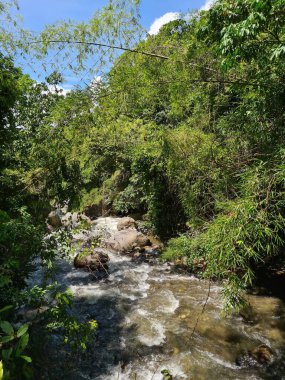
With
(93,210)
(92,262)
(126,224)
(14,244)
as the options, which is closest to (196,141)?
(92,262)

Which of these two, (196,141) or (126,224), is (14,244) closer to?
(196,141)

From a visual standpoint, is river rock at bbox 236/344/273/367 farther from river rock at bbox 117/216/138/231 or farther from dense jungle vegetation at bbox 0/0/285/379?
river rock at bbox 117/216/138/231

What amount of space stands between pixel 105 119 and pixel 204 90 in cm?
177

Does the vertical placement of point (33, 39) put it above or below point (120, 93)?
above

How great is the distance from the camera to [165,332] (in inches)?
220

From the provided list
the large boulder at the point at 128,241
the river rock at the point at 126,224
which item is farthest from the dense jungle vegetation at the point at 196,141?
the river rock at the point at 126,224

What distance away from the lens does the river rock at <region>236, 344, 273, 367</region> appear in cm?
468

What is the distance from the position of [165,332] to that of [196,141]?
3990 millimetres

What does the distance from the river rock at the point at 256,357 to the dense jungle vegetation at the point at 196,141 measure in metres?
0.91

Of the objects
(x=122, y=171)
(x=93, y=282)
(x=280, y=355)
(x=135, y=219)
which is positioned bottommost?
(x=280, y=355)

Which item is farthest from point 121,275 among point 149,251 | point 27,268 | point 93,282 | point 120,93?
point 120,93

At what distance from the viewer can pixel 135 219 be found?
43.2 feet

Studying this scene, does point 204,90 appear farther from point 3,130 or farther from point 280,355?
point 280,355

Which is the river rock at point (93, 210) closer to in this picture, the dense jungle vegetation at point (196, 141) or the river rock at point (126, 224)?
the river rock at point (126, 224)
